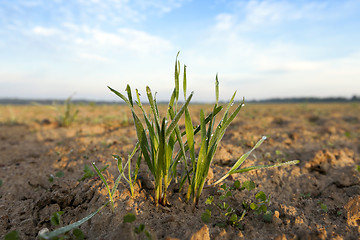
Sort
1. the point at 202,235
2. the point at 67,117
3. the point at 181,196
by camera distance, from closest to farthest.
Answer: the point at 202,235, the point at 181,196, the point at 67,117

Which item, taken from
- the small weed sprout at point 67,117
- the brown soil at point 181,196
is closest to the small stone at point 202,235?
the brown soil at point 181,196

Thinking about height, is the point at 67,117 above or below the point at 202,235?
above

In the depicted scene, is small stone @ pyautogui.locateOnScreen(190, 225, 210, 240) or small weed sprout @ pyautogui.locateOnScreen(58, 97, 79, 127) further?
small weed sprout @ pyautogui.locateOnScreen(58, 97, 79, 127)

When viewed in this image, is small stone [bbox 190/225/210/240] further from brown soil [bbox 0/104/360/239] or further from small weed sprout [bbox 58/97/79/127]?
small weed sprout [bbox 58/97/79/127]

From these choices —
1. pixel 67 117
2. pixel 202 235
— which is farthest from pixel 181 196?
pixel 67 117

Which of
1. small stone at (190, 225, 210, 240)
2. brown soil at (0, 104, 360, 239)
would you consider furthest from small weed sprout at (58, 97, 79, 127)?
small stone at (190, 225, 210, 240)

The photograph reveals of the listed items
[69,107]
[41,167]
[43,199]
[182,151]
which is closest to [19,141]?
[69,107]

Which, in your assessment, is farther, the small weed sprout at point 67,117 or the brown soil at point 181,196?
the small weed sprout at point 67,117

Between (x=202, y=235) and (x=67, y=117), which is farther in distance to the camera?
(x=67, y=117)

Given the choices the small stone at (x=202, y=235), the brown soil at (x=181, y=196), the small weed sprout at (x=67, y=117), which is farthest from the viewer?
the small weed sprout at (x=67, y=117)

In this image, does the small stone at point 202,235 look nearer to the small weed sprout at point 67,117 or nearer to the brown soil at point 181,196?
the brown soil at point 181,196

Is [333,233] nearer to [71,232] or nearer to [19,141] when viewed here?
[71,232]

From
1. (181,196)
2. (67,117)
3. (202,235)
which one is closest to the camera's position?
(202,235)

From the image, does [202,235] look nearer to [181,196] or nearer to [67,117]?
[181,196]
